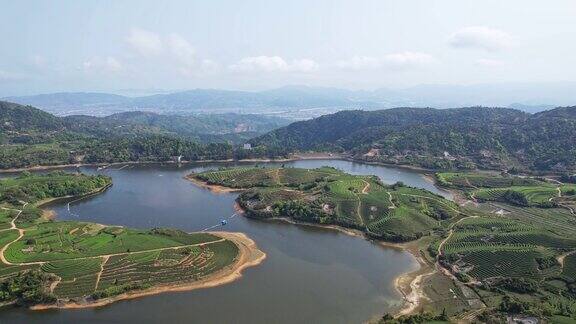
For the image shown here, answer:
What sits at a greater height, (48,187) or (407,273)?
(48,187)

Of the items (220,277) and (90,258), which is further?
(90,258)

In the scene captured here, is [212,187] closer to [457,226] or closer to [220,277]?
[220,277]

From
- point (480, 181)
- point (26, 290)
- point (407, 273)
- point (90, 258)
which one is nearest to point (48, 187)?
point (90, 258)

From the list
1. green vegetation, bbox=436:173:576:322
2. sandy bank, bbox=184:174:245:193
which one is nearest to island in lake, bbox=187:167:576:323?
green vegetation, bbox=436:173:576:322

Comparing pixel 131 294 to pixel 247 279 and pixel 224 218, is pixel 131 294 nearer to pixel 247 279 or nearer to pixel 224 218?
pixel 247 279

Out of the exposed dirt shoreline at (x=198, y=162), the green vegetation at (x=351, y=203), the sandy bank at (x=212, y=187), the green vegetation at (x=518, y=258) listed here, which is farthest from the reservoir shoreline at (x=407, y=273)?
the exposed dirt shoreline at (x=198, y=162)

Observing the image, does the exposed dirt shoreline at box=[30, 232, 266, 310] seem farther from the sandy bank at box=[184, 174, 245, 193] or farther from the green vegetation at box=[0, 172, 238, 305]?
the sandy bank at box=[184, 174, 245, 193]

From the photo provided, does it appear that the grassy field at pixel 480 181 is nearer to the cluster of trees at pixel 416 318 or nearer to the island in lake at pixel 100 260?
the island in lake at pixel 100 260
